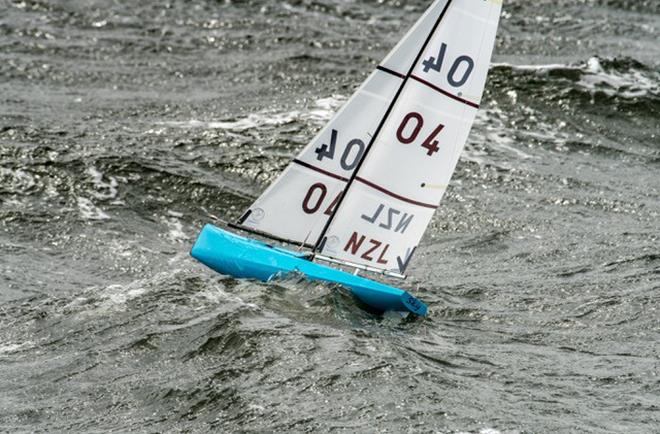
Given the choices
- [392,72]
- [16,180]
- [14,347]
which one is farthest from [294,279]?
[16,180]

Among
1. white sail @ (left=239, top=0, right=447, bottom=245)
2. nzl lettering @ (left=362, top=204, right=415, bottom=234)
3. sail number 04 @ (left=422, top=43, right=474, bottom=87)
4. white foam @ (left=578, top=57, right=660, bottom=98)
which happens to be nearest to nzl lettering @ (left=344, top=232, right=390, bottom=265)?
nzl lettering @ (left=362, top=204, right=415, bottom=234)

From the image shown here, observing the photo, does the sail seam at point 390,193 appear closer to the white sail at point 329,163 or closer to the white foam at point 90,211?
the white sail at point 329,163

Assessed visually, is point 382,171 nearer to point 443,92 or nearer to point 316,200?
point 316,200

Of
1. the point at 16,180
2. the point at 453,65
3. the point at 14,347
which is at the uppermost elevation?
the point at 453,65

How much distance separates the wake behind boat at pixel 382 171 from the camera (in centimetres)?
1172

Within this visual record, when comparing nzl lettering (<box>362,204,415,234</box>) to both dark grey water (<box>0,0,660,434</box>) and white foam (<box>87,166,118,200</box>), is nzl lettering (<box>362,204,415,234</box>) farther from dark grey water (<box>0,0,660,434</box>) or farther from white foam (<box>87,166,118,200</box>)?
white foam (<box>87,166,118,200</box>)

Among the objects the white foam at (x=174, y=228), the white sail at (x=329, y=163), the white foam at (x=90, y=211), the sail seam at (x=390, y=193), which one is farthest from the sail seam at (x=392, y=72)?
the white foam at (x=90, y=211)

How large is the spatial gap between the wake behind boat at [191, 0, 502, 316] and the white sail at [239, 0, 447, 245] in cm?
1

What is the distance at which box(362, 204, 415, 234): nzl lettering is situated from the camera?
1234cm

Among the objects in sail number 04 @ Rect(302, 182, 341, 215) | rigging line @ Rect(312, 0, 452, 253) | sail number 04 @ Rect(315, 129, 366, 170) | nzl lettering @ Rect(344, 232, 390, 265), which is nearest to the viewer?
rigging line @ Rect(312, 0, 452, 253)

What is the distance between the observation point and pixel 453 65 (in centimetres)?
1176

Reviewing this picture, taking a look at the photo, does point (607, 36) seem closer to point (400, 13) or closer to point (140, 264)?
point (400, 13)

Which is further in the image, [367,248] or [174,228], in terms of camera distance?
[174,228]

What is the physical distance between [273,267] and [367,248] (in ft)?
3.22
